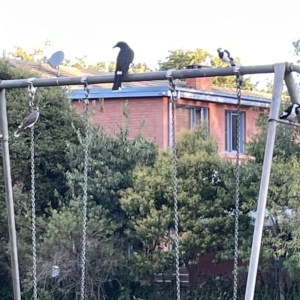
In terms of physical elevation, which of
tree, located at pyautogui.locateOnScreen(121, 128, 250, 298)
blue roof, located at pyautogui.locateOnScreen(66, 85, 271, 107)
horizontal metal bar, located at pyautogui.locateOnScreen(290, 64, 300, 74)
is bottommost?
tree, located at pyautogui.locateOnScreen(121, 128, 250, 298)

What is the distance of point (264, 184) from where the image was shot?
21.3 feet

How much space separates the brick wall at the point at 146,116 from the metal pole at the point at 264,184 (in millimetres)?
13044

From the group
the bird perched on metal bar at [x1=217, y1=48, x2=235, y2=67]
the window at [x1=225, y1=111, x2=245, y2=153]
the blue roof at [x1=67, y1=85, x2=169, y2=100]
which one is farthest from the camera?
the window at [x1=225, y1=111, x2=245, y2=153]

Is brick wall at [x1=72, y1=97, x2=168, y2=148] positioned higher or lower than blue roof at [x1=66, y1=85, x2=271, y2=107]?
lower

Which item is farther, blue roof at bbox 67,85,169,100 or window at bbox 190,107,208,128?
window at bbox 190,107,208,128

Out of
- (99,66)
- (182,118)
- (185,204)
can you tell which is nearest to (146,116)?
(182,118)

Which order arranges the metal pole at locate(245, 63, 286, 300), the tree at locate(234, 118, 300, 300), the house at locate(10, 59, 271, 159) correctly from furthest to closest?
1. the house at locate(10, 59, 271, 159)
2. the tree at locate(234, 118, 300, 300)
3. the metal pole at locate(245, 63, 286, 300)

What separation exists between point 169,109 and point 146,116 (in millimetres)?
619

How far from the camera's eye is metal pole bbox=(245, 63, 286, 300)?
21.2 feet

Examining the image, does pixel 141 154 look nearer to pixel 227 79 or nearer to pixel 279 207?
pixel 279 207

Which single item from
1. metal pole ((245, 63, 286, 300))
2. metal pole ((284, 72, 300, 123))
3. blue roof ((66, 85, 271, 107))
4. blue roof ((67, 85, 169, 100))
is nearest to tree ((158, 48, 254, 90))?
blue roof ((66, 85, 271, 107))

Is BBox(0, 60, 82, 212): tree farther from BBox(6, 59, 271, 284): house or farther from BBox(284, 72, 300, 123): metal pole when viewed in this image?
BBox(284, 72, 300, 123): metal pole

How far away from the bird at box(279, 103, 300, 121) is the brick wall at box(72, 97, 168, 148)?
12.7m

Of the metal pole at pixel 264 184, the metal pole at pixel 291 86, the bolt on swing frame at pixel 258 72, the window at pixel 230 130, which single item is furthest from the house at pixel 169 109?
the metal pole at pixel 264 184
